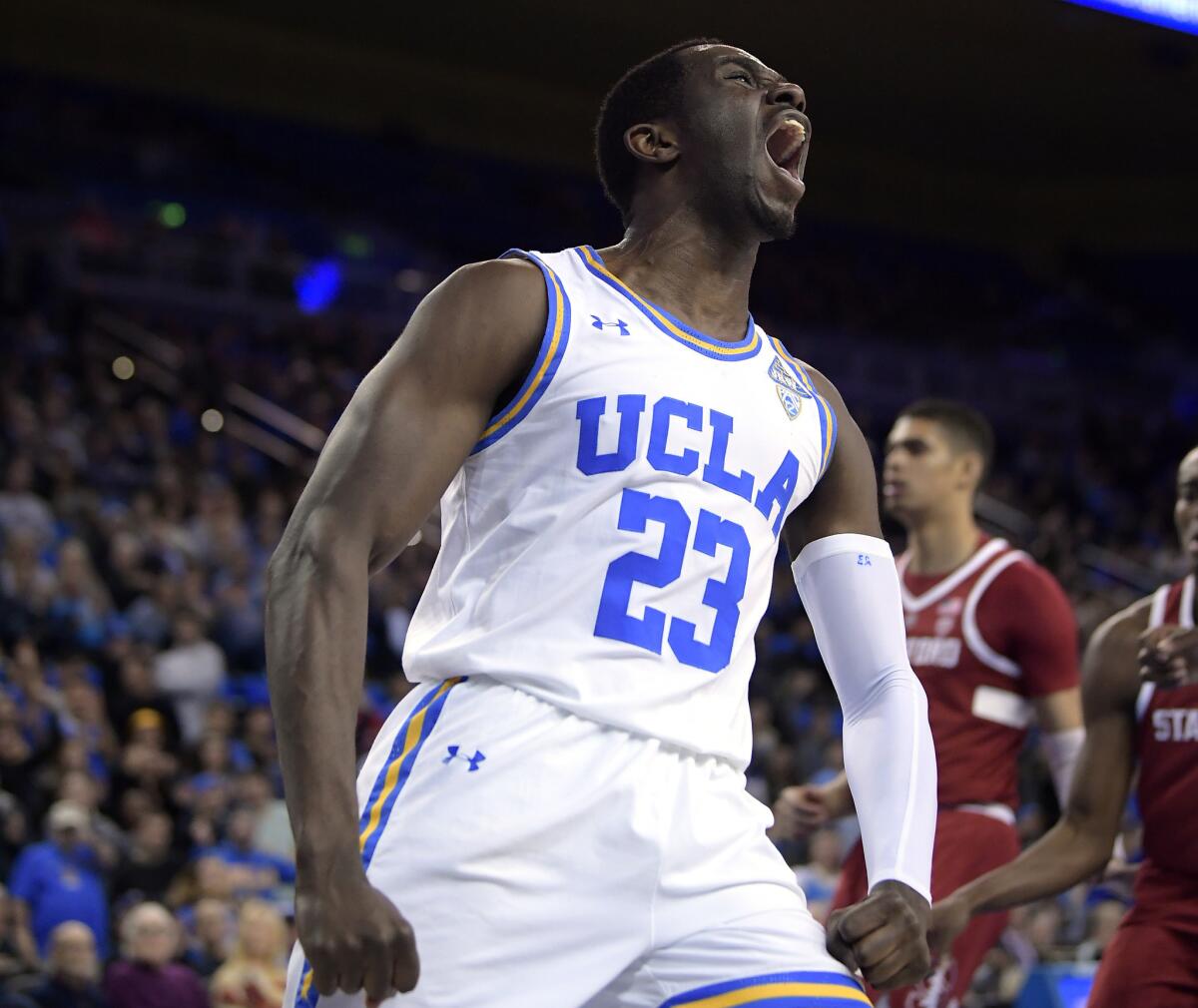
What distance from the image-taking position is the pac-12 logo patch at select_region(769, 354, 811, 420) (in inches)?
105

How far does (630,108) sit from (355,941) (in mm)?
1552

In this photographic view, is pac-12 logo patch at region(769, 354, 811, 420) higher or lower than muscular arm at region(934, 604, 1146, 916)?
higher

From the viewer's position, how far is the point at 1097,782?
154 inches

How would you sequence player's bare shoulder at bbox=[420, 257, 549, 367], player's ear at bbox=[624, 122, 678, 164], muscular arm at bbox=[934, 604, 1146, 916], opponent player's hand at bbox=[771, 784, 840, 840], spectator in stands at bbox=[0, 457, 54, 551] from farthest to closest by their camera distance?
1. spectator in stands at bbox=[0, 457, 54, 551]
2. opponent player's hand at bbox=[771, 784, 840, 840]
3. muscular arm at bbox=[934, 604, 1146, 916]
4. player's ear at bbox=[624, 122, 678, 164]
5. player's bare shoulder at bbox=[420, 257, 549, 367]

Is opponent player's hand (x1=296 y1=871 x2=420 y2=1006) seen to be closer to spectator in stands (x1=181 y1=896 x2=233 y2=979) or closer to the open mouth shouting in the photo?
the open mouth shouting

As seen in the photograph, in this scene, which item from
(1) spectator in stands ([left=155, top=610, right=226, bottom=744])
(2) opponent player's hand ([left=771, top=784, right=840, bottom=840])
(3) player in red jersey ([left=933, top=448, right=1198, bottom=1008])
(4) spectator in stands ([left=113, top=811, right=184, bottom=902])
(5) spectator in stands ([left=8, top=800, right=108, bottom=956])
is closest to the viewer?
(3) player in red jersey ([left=933, top=448, right=1198, bottom=1008])

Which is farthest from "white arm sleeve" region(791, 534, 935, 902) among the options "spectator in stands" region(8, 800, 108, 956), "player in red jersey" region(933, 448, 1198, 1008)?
"spectator in stands" region(8, 800, 108, 956)

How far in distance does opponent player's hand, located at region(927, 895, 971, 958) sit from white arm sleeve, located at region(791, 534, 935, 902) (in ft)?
2.84

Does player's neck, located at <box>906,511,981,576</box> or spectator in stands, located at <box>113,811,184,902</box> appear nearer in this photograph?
player's neck, located at <box>906,511,981,576</box>

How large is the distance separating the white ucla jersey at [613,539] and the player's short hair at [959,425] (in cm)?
294

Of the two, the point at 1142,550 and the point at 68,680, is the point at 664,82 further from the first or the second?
the point at 1142,550

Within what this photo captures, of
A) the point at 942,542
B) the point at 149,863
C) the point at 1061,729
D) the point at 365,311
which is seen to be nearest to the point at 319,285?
the point at 365,311

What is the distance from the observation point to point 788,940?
7.57 feet

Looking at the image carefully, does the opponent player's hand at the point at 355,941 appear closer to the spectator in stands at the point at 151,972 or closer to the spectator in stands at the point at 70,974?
the spectator in stands at the point at 70,974
